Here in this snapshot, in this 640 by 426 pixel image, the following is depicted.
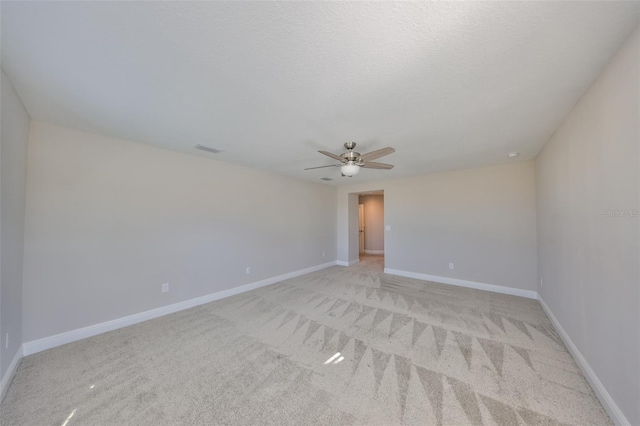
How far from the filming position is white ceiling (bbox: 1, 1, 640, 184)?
114 centimetres

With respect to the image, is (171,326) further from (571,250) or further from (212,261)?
(571,250)

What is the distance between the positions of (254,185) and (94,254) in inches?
97.4

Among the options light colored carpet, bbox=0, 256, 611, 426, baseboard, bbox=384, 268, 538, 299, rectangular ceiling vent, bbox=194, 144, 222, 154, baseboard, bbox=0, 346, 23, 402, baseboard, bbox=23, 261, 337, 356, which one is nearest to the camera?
light colored carpet, bbox=0, 256, 611, 426

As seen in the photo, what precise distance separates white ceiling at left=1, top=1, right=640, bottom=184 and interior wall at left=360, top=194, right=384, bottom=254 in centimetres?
618

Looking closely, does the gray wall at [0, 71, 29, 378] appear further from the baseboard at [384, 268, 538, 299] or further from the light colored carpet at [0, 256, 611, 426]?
the baseboard at [384, 268, 538, 299]

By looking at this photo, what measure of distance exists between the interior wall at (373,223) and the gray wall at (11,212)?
27.0ft

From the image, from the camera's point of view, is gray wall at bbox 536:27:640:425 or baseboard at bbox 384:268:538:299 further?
baseboard at bbox 384:268:538:299

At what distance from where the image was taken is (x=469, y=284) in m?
4.38

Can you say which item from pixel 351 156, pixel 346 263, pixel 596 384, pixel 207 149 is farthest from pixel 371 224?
pixel 596 384

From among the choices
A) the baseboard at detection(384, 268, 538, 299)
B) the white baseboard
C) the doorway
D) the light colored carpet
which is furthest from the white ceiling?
the doorway

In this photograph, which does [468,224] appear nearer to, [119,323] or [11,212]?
[119,323]

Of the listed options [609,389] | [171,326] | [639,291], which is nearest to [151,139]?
[171,326]

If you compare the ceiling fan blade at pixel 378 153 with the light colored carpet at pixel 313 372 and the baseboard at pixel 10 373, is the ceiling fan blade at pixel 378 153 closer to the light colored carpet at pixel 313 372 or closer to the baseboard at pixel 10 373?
the light colored carpet at pixel 313 372

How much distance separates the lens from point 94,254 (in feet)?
8.75
